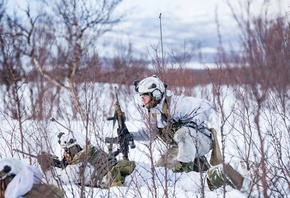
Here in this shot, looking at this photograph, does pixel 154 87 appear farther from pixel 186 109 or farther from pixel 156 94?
pixel 186 109

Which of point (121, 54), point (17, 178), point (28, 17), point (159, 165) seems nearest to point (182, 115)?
point (159, 165)

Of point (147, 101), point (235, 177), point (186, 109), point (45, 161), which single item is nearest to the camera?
point (45, 161)

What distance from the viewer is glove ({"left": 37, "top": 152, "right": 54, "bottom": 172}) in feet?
15.0

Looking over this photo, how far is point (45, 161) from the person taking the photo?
464cm

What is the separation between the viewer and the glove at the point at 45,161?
4.59 m

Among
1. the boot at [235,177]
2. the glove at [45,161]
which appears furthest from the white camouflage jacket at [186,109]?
the glove at [45,161]

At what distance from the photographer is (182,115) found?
6047mm

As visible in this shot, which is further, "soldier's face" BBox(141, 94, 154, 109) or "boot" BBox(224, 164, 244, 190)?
"soldier's face" BBox(141, 94, 154, 109)

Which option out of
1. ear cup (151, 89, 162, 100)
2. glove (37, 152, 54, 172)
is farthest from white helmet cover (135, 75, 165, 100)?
glove (37, 152, 54, 172)

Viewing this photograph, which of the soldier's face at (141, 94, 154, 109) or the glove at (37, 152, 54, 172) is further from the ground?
the soldier's face at (141, 94, 154, 109)

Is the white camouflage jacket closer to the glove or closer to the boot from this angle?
the boot

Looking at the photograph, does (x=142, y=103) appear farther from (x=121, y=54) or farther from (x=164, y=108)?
(x=121, y=54)

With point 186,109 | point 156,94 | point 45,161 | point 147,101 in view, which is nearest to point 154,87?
point 156,94

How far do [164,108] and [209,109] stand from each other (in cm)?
60
